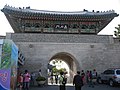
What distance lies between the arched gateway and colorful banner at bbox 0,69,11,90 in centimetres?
1031

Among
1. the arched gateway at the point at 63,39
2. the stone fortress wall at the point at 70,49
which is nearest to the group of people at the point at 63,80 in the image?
the stone fortress wall at the point at 70,49

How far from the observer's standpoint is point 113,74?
15469 mm

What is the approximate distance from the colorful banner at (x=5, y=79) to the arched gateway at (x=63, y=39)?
1031 cm

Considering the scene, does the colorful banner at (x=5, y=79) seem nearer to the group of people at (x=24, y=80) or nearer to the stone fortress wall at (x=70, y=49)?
the group of people at (x=24, y=80)

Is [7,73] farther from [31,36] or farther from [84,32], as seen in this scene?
[84,32]

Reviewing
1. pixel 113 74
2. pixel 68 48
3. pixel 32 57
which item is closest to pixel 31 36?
pixel 32 57

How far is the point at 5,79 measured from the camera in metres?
8.28

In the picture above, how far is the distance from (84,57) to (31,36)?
5345mm

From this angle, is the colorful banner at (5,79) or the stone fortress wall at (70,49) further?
the stone fortress wall at (70,49)

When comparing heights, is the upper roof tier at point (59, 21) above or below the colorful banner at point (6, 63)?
above

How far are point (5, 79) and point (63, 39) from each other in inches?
468

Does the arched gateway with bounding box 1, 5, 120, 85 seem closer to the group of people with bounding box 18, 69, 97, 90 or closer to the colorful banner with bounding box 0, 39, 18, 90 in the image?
the group of people with bounding box 18, 69, 97, 90

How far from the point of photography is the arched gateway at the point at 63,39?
62.7ft

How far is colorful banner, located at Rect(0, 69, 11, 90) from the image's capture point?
823 centimetres
